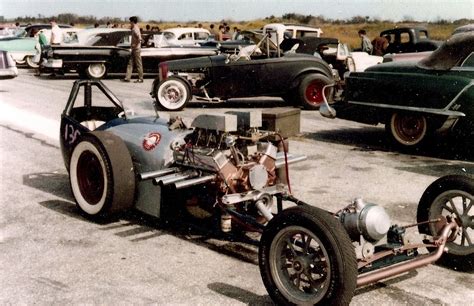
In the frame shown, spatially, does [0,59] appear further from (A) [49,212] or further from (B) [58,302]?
(B) [58,302]

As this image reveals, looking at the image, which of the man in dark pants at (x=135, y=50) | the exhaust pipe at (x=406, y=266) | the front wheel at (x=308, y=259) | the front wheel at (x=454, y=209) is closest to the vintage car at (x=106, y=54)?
the man in dark pants at (x=135, y=50)

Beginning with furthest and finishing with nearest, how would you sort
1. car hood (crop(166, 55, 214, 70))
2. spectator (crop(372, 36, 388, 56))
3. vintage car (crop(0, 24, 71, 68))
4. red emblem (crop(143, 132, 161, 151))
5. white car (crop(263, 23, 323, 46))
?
vintage car (crop(0, 24, 71, 68)) → spectator (crop(372, 36, 388, 56)) → white car (crop(263, 23, 323, 46)) → car hood (crop(166, 55, 214, 70)) → red emblem (crop(143, 132, 161, 151))

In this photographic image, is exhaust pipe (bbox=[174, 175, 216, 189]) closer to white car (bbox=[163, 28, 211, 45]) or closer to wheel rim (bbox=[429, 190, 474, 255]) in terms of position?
wheel rim (bbox=[429, 190, 474, 255])

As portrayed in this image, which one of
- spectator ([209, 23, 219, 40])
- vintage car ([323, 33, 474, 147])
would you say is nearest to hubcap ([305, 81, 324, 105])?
vintage car ([323, 33, 474, 147])

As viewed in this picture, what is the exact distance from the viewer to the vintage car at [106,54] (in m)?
19.1

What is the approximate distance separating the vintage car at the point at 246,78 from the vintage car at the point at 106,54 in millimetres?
6172

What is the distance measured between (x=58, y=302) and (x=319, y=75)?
1011 centimetres

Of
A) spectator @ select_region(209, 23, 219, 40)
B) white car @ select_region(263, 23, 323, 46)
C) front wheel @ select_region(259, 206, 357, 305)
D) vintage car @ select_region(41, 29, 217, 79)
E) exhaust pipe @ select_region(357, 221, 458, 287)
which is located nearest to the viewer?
front wheel @ select_region(259, 206, 357, 305)

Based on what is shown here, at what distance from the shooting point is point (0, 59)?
52.0ft

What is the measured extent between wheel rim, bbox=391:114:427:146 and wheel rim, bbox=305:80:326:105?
411cm

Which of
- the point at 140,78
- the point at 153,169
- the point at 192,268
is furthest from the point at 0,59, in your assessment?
the point at 192,268

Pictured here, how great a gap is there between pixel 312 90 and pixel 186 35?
11.6 m

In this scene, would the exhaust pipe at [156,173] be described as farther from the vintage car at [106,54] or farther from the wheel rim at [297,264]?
the vintage car at [106,54]

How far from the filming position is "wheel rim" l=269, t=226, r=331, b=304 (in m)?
3.67
